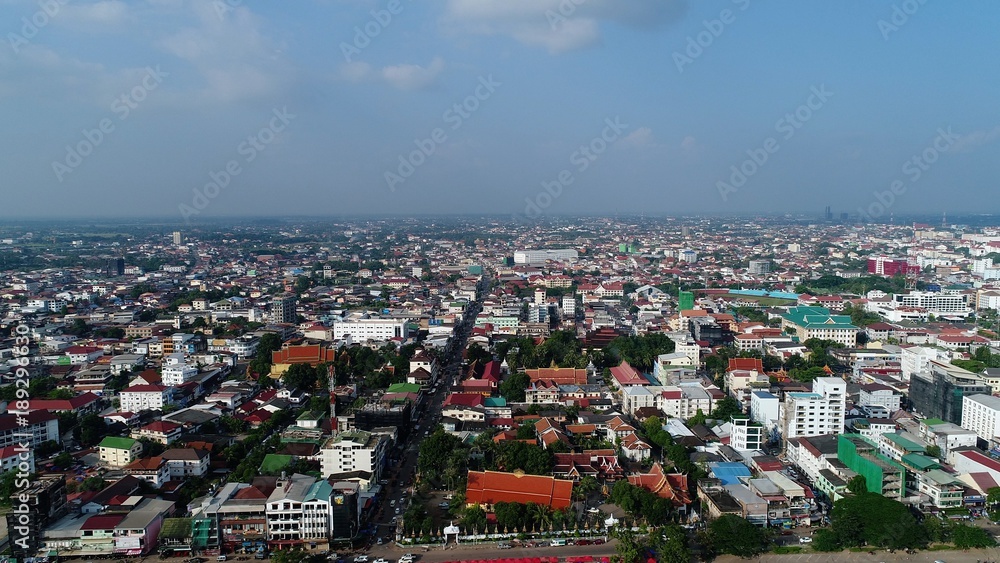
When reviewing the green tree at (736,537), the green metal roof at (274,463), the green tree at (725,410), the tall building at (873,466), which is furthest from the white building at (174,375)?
the tall building at (873,466)

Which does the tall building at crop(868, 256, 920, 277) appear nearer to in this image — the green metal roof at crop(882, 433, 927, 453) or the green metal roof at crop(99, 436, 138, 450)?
the green metal roof at crop(882, 433, 927, 453)

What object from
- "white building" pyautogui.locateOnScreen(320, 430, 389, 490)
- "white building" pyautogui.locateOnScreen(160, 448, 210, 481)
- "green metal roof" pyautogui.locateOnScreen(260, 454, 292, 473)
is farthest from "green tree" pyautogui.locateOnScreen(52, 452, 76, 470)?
"white building" pyautogui.locateOnScreen(320, 430, 389, 490)

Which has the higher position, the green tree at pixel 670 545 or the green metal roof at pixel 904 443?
the green metal roof at pixel 904 443

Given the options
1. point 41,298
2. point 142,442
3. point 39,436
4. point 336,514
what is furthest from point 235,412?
point 41,298

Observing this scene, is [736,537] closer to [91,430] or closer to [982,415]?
[982,415]

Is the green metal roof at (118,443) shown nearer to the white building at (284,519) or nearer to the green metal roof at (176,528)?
the green metal roof at (176,528)

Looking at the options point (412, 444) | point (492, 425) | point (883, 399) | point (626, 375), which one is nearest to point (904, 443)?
point (883, 399)
